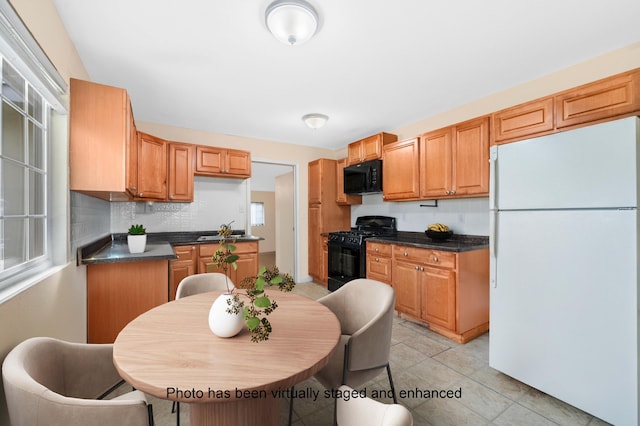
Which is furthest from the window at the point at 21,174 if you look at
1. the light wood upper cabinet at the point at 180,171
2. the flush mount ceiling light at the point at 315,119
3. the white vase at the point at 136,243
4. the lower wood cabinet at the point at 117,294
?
the flush mount ceiling light at the point at 315,119

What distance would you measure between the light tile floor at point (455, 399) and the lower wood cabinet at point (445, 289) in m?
0.26

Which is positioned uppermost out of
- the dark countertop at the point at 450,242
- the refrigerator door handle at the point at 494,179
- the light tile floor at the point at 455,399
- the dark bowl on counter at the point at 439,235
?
the refrigerator door handle at the point at 494,179

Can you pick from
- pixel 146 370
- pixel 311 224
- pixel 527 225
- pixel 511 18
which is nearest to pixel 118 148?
pixel 146 370

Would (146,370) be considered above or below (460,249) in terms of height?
below

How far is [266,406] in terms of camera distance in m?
1.19

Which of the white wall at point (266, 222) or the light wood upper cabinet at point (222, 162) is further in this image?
the white wall at point (266, 222)

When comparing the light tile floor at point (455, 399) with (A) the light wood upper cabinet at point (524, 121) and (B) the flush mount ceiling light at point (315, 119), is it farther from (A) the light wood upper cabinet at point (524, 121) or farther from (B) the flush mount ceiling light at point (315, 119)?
(B) the flush mount ceiling light at point (315, 119)

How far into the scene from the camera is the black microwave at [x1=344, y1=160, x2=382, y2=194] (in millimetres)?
3975

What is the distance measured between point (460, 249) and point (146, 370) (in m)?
2.57

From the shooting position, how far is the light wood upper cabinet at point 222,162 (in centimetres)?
390

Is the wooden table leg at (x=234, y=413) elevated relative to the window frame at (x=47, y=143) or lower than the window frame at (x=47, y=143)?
lower

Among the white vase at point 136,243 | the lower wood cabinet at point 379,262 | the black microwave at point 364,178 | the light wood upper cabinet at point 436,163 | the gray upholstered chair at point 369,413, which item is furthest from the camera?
the black microwave at point 364,178

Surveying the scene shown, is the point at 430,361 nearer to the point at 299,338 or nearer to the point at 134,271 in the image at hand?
the point at 299,338

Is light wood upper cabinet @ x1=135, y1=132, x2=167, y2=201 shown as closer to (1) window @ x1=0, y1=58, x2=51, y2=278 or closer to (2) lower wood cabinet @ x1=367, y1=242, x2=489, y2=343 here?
(1) window @ x1=0, y1=58, x2=51, y2=278
